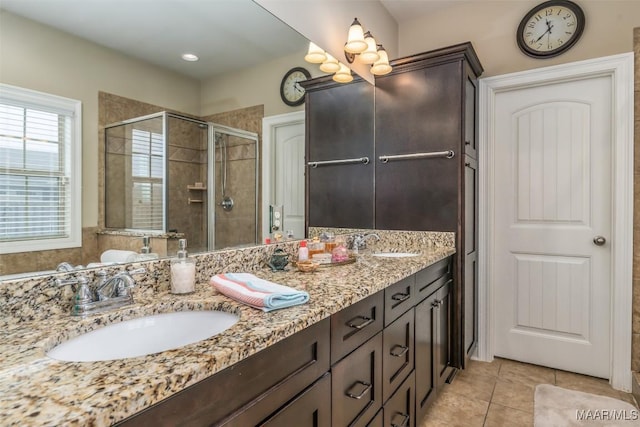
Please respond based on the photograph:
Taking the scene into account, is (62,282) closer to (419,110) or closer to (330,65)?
(330,65)

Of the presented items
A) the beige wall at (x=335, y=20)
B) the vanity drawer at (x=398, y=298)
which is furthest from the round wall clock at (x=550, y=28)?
the vanity drawer at (x=398, y=298)

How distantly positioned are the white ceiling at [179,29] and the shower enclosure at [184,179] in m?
0.22

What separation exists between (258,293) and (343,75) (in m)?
1.73

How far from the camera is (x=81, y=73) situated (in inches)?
39.2

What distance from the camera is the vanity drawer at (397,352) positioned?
137cm

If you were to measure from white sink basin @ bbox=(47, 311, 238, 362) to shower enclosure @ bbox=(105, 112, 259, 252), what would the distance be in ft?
1.09

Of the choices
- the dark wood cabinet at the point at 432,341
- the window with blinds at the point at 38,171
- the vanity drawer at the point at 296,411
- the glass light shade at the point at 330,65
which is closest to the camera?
the vanity drawer at the point at 296,411

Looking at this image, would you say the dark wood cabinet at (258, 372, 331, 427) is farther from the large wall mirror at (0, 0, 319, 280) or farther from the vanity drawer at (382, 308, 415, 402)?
the large wall mirror at (0, 0, 319, 280)

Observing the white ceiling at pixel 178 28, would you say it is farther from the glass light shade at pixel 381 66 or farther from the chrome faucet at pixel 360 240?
the chrome faucet at pixel 360 240

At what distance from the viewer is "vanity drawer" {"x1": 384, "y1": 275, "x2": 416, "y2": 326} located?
1396 mm

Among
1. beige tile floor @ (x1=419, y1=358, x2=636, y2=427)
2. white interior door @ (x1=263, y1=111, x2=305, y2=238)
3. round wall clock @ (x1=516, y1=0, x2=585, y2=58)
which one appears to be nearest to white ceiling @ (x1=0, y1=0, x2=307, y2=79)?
white interior door @ (x1=263, y1=111, x2=305, y2=238)

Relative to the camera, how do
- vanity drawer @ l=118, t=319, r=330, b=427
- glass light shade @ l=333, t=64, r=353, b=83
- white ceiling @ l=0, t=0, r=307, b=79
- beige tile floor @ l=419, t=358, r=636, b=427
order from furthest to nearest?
1. glass light shade @ l=333, t=64, r=353, b=83
2. beige tile floor @ l=419, t=358, r=636, b=427
3. white ceiling @ l=0, t=0, r=307, b=79
4. vanity drawer @ l=118, t=319, r=330, b=427

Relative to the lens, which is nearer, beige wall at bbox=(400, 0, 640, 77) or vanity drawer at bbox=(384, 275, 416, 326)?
vanity drawer at bbox=(384, 275, 416, 326)

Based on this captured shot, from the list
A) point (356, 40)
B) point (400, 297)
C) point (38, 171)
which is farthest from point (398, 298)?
point (356, 40)
